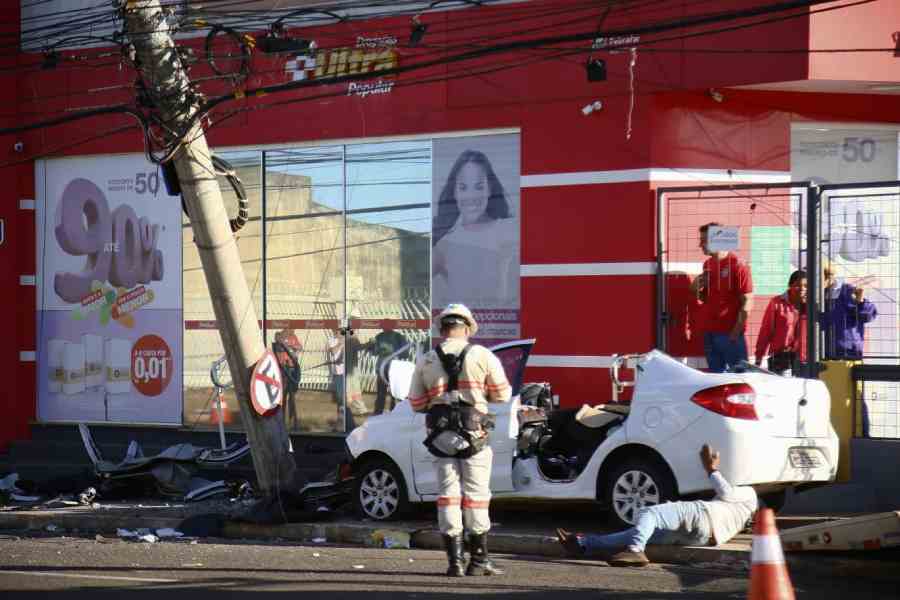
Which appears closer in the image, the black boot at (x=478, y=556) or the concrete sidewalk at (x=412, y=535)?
the black boot at (x=478, y=556)

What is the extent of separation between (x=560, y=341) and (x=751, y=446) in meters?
4.91

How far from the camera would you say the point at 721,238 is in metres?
14.3

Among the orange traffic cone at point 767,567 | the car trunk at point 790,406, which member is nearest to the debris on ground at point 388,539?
the car trunk at point 790,406

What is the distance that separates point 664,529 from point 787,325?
444cm

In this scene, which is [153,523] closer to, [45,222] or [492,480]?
[492,480]

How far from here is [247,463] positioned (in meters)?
16.7

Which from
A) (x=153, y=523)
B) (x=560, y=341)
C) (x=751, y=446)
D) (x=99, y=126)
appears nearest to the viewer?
(x=751, y=446)

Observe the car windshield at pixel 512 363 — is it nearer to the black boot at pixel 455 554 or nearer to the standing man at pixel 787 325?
the standing man at pixel 787 325

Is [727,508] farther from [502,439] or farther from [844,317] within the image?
[844,317]

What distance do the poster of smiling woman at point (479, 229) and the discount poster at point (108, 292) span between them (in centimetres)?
399

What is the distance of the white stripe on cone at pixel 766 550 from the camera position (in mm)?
6922

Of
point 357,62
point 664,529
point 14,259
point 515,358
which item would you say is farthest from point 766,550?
point 14,259

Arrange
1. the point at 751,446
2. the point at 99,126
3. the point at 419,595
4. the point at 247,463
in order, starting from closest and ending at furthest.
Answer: the point at 419,595 < the point at 751,446 < the point at 247,463 < the point at 99,126

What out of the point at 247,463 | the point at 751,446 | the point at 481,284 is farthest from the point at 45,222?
the point at 751,446
